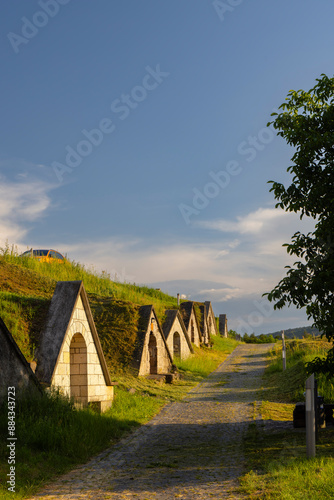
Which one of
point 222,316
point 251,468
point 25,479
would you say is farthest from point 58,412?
point 222,316

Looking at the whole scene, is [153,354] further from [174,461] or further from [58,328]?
[174,461]

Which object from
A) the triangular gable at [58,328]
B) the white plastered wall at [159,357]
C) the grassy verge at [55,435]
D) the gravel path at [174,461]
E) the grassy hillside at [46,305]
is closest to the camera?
the gravel path at [174,461]

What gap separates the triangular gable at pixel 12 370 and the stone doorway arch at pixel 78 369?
Answer: 7.85 ft

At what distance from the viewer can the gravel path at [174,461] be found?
636 centimetres

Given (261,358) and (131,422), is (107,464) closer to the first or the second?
(131,422)

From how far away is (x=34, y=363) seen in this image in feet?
33.0

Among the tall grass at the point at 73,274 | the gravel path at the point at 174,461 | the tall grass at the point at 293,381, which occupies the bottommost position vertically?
the gravel path at the point at 174,461

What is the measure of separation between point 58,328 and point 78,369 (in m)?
1.44

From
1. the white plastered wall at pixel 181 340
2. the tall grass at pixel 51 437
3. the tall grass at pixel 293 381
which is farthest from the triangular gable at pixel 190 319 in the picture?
the tall grass at pixel 51 437

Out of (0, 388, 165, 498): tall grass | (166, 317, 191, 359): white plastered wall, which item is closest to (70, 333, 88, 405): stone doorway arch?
(0, 388, 165, 498): tall grass

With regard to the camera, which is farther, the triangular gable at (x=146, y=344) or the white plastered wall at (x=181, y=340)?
the white plastered wall at (x=181, y=340)

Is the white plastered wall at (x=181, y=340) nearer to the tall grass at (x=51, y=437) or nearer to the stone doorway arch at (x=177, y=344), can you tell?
the stone doorway arch at (x=177, y=344)

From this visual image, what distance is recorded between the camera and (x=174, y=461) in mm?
8070

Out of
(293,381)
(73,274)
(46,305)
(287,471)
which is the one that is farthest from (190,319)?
(287,471)
